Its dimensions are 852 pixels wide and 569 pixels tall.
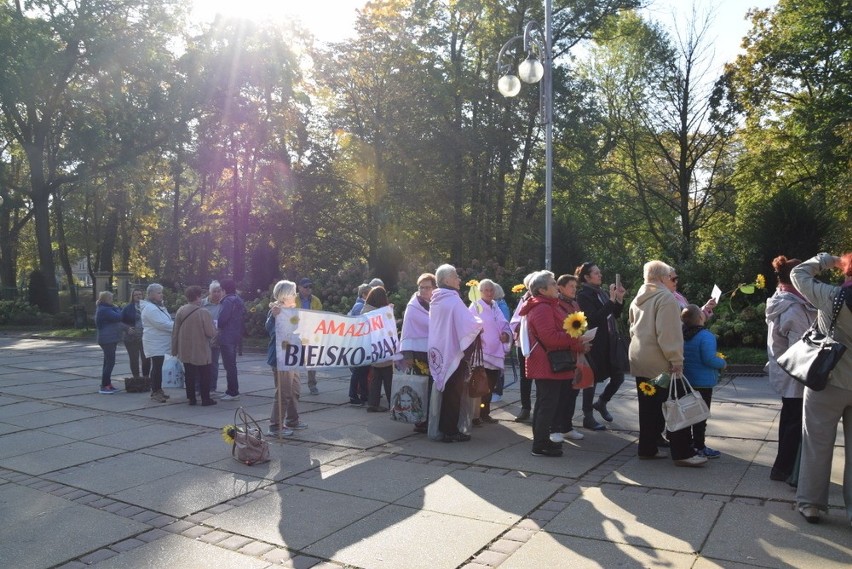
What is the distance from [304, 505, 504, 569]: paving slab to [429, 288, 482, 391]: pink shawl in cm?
235

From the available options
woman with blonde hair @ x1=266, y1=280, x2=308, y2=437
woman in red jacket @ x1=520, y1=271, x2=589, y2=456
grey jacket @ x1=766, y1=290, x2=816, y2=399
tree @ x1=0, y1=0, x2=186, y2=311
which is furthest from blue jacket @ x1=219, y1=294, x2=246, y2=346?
tree @ x1=0, y1=0, x2=186, y2=311

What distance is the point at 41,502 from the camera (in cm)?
Result: 606

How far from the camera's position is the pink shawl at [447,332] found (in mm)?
7723

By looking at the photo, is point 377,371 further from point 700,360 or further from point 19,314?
point 19,314

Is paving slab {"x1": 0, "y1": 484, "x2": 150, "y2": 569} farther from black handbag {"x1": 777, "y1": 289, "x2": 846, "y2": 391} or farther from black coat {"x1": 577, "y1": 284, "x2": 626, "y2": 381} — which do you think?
black coat {"x1": 577, "y1": 284, "x2": 626, "y2": 381}

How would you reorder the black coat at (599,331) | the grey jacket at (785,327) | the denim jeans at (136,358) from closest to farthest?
the grey jacket at (785,327) → the black coat at (599,331) → the denim jeans at (136,358)

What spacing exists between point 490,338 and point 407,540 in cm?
419

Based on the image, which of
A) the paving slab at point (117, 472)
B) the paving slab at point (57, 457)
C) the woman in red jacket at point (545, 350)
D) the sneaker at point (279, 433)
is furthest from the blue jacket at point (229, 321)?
the woman in red jacket at point (545, 350)

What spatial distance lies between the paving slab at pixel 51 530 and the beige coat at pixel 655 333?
4.30 metres

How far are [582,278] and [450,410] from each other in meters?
2.15

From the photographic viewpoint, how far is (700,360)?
668 cm

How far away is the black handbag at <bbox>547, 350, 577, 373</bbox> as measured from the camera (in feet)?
22.6

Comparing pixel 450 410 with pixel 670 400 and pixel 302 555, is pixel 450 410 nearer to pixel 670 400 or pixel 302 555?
pixel 670 400

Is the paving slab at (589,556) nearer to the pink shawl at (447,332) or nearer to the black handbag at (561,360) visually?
the black handbag at (561,360)
